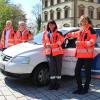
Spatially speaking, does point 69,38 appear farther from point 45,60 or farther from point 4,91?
point 4,91

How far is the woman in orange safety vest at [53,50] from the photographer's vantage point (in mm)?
7633

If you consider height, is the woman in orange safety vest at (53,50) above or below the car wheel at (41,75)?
above

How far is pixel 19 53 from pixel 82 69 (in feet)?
5.45

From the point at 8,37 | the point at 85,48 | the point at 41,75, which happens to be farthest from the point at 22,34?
the point at 85,48

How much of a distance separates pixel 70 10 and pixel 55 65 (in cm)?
5320

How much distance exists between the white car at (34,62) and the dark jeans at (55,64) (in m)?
0.29

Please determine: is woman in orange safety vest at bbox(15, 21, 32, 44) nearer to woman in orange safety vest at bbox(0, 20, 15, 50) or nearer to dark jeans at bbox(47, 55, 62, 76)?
woman in orange safety vest at bbox(0, 20, 15, 50)

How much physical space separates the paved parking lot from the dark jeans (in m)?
0.47

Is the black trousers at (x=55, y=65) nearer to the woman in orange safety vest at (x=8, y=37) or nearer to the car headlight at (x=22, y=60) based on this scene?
the car headlight at (x=22, y=60)

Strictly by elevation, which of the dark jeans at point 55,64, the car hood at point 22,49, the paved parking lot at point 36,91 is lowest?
the paved parking lot at point 36,91

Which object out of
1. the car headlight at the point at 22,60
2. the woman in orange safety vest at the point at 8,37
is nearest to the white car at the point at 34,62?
the car headlight at the point at 22,60

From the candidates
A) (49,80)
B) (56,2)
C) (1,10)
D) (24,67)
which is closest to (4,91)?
(24,67)

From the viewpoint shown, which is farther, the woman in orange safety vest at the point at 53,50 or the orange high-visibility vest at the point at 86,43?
the woman in orange safety vest at the point at 53,50

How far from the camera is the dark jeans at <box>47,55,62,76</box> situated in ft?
25.2
